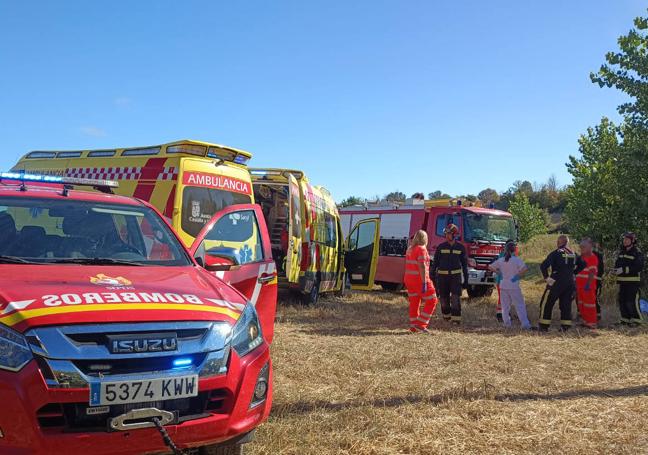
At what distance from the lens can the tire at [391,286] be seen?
645 inches

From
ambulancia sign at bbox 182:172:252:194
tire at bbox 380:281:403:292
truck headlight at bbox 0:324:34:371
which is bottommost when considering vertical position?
tire at bbox 380:281:403:292

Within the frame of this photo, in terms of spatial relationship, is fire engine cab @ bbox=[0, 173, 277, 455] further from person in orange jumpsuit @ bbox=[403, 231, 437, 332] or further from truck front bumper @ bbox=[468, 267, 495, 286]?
truck front bumper @ bbox=[468, 267, 495, 286]

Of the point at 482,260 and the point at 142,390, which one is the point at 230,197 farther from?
the point at 482,260

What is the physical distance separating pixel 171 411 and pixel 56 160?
8342 mm

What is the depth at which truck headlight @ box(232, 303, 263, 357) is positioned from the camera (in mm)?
3141

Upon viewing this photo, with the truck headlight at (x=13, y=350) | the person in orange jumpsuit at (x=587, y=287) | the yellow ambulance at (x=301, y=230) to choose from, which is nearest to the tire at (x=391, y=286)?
the yellow ambulance at (x=301, y=230)

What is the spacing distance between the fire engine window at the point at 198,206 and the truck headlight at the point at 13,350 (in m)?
5.21

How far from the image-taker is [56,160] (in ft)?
32.5

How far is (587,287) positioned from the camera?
10547mm

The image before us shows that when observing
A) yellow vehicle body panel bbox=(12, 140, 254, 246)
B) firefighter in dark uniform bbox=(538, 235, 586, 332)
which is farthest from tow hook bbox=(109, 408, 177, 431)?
firefighter in dark uniform bbox=(538, 235, 586, 332)

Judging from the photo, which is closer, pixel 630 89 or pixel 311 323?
pixel 311 323

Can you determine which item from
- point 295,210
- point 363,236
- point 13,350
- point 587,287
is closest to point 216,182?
point 295,210

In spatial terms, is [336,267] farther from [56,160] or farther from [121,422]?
[121,422]

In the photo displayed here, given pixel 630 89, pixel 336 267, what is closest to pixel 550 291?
pixel 336 267
